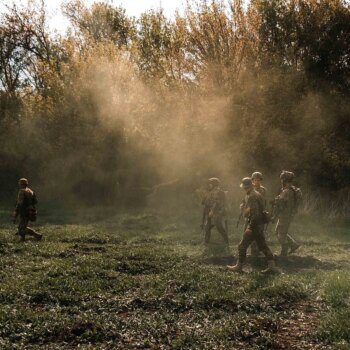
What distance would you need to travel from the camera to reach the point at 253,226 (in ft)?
49.0

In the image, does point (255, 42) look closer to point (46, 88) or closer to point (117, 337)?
point (46, 88)

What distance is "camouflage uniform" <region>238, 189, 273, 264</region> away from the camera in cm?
1487

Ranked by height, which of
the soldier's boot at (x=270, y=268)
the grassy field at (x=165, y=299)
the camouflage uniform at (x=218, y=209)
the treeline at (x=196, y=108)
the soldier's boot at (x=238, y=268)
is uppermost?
the treeline at (x=196, y=108)

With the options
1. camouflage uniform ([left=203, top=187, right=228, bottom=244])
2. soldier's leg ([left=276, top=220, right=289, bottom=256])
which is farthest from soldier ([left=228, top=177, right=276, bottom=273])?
camouflage uniform ([left=203, top=187, right=228, bottom=244])

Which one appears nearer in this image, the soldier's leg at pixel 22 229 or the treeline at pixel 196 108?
the soldier's leg at pixel 22 229

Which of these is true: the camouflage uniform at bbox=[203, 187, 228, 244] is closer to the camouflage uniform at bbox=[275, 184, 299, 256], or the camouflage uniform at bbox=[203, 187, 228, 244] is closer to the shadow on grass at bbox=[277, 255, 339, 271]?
the camouflage uniform at bbox=[275, 184, 299, 256]

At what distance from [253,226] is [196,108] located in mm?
25256

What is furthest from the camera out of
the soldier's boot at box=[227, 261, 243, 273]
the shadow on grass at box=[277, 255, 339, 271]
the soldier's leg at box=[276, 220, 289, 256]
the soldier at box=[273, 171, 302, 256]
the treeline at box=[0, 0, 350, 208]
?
the treeline at box=[0, 0, 350, 208]

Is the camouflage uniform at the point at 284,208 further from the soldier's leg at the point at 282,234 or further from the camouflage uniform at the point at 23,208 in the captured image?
the camouflage uniform at the point at 23,208

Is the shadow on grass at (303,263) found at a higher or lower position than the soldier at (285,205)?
lower

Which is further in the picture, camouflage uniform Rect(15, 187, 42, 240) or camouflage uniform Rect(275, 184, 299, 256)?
camouflage uniform Rect(15, 187, 42, 240)

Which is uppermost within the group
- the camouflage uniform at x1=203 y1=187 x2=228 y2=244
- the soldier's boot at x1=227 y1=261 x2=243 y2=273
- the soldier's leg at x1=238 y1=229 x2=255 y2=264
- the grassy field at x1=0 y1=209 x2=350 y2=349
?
the camouflage uniform at x1=203 y1=187 x2=228 y2=244

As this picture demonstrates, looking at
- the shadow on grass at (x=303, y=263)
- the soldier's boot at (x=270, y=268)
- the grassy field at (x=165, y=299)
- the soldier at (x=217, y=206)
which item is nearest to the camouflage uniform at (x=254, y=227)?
the soldier's boot at (x=270, y=268)

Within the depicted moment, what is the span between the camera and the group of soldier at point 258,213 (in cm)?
1492
